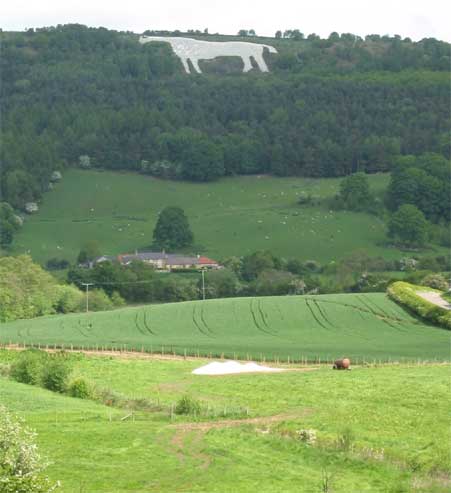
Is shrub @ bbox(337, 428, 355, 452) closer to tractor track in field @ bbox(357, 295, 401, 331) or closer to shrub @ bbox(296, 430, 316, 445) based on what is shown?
shrub @ bbox(296, 430, 316, 445)

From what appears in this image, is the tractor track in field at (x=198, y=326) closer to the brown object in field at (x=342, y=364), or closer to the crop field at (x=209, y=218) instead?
the brown object in field at (x=342, y=364)

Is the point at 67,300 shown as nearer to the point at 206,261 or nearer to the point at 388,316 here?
the point at 388,316

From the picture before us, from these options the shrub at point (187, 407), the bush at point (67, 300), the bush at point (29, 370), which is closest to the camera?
→ the shrub at point (187, 407)

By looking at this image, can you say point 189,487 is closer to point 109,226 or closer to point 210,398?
point 210,398

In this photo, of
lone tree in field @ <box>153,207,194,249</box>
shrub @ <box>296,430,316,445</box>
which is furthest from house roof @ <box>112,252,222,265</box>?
shrub @ <box>296,430,316,445</box>

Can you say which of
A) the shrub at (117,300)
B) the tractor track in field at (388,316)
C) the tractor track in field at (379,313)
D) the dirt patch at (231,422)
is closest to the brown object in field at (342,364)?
the dirt patch at (231,422)

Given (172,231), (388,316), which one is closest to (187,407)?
(388,316)
